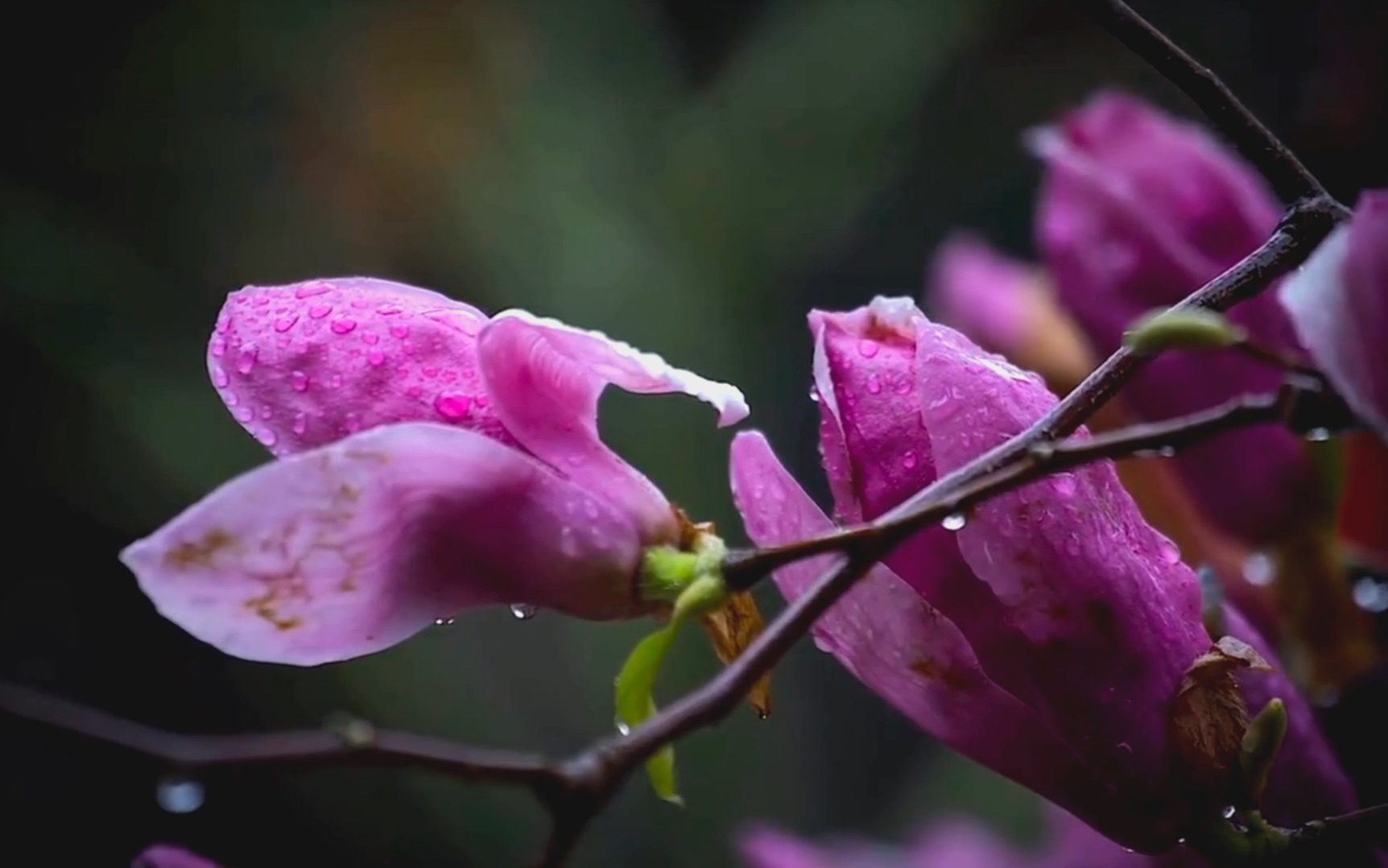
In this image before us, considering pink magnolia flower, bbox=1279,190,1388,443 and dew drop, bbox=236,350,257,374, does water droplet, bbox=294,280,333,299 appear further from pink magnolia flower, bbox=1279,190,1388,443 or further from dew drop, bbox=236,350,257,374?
pink magnolia flower, bbox=1279,190,1388,443

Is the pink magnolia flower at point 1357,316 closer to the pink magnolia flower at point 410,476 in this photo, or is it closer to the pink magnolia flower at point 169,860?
the pink magnolia flower at point 410,476

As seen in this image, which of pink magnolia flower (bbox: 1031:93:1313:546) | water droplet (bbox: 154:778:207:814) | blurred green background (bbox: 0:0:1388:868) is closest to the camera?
water droplet (bbox: 154:778:207:814)

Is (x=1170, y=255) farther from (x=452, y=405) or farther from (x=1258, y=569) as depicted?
(x=452, y=405)

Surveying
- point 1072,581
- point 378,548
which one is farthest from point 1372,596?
point 378,548

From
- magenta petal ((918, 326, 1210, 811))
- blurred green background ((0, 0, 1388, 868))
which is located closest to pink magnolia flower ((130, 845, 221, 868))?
magenta petal ((918, 326, 1210, 811))

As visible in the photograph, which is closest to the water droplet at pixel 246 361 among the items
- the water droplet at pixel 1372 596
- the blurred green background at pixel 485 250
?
the water droplet at pixel 1372 596

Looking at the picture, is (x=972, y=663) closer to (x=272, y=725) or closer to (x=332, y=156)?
(x=272, y=725)
